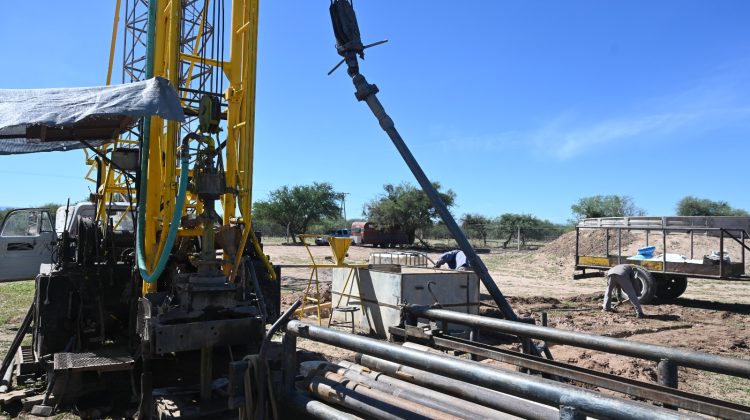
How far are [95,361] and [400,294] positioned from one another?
5.00m

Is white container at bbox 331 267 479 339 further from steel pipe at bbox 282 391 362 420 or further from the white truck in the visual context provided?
the white truck

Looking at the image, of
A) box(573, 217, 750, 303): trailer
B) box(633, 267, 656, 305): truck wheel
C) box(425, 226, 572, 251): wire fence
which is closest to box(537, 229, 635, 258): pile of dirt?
box(573, 217, 750, 303): trailer

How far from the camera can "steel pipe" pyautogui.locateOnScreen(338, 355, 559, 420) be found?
2238 mm

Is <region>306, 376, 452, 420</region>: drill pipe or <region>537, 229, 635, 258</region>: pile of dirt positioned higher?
<region>537, 229, 635, 258</region>: pile of dirt

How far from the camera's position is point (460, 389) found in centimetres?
258

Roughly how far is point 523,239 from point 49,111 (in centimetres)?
5136

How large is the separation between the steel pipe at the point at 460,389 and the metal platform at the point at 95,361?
118 inches

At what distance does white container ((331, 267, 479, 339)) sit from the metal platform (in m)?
4.32

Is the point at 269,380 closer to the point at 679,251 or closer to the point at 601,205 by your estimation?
the point at 679,251

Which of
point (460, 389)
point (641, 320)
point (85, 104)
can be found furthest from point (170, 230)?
point (641, 320)

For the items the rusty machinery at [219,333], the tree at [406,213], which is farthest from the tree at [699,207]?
the rusty machinery at [219,333]

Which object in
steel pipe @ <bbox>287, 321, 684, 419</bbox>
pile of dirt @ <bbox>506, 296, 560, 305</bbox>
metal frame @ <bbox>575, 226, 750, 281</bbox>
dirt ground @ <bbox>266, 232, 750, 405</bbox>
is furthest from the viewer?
pile of dirt @ <bbox>506, 296, 560, 305</bbox>

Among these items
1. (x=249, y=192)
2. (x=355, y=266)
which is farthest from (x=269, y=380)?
(x=355, y=266)

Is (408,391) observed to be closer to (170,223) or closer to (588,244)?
(170,223)
